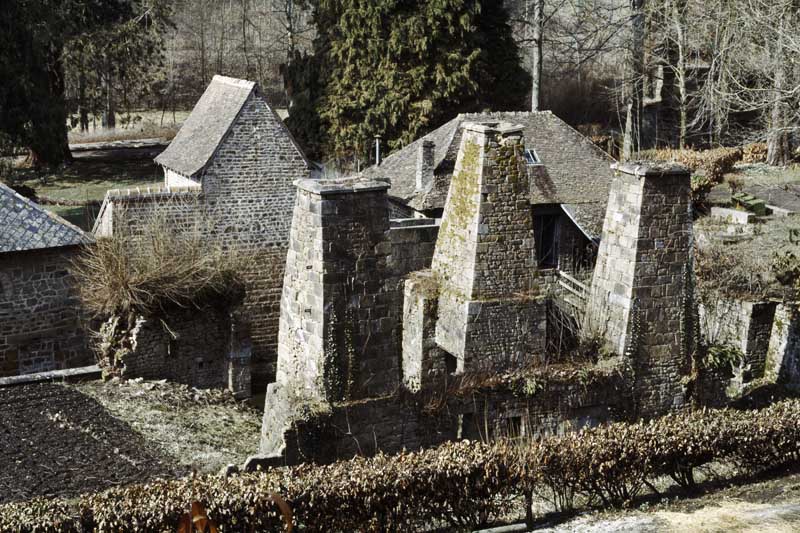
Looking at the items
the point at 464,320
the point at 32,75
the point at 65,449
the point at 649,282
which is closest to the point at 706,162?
the point at 649,282

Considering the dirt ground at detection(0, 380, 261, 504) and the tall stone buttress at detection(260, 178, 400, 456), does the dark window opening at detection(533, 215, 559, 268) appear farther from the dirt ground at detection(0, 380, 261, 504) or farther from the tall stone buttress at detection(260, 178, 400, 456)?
the tall stone buttress at detection(260, 178, 400, 456)

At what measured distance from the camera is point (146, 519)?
1080cm

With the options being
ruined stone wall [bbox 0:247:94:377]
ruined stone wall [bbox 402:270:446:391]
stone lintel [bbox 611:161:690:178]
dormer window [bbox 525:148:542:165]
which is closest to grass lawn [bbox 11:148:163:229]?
dormer window [bbox 525:148:542:165]

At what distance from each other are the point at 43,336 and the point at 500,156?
10649mm

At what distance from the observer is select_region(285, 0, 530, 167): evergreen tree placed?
36.4 meters

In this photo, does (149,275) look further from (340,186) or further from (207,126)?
(340,186)

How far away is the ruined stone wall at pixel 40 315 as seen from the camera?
19.2m

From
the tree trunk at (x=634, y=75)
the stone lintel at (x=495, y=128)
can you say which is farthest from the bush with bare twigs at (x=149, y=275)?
the tree trunk at (x=634, y=75)

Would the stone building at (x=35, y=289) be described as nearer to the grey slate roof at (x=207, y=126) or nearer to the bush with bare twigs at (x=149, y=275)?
the bush with bare twigs at (x=149, y=275)

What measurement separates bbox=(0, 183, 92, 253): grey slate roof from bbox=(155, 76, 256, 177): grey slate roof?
3.39 meters

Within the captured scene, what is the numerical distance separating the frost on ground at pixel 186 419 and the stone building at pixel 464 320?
4.86 ft

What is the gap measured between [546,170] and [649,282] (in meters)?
14.0

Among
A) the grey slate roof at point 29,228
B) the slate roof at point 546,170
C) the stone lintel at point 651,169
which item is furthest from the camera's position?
the slate roof at point 546,170

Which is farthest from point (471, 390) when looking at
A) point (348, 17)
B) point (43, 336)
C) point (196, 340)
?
point (348, 17)
